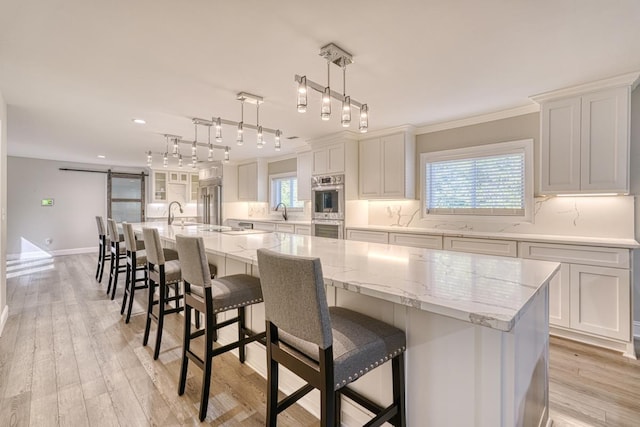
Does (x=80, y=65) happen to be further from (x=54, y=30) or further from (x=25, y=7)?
(x=25, y=7)

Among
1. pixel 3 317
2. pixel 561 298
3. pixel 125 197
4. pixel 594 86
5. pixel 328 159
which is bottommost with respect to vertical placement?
pixel 3 317

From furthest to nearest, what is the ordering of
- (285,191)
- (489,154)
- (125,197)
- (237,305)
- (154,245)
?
(125,197) < (285,191) < (489,154) < (154,245) < (237,305)

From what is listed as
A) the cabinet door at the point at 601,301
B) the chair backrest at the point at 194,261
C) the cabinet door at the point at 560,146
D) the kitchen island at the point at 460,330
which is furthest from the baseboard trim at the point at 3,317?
the cabinet door at the point at 560,146

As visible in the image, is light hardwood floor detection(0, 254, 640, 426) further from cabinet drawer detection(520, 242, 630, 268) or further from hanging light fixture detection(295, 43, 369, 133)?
hanging light fixture detection(295, 43, 369, 133)

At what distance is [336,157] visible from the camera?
4594mm

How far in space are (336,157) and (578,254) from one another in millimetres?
3086

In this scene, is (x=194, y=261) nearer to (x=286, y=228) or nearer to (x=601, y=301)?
(x=601, y=301)

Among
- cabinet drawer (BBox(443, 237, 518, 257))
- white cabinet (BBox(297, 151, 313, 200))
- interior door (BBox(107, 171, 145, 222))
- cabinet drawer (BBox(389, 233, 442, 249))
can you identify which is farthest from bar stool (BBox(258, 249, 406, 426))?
interior door (BBox(107, 171, 145, 222))

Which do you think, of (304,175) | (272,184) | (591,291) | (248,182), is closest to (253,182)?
(248,182)

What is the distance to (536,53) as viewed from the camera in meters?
2.12

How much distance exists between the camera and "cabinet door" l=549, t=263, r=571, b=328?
8.67ft

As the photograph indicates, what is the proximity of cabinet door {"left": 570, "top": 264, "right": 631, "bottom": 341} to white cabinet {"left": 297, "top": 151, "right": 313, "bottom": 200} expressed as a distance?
150 inches

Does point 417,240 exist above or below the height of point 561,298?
above

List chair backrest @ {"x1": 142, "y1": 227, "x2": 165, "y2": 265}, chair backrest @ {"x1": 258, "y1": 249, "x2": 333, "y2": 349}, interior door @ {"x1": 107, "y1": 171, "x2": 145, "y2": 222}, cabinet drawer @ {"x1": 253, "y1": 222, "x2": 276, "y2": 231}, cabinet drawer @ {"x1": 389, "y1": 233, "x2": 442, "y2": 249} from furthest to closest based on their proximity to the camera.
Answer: interior door @ {"x1": 107, "y1": 171, "x2": 145, "y2": 222} → cabinet drawer @ {"x1": 253, "y1": 222, "x2": 276, "y2": 231} → cabinet drawer @ {"x1": 389, "y1": 233, "x2": 442, "y2": 249} → chair backrest @ {"x1": 142, "y1": 227, "x2": 165, "y2": 265} → chair backrest @ {"x1": 258, "y1": 249, "x2": 333, "y2": 349}
